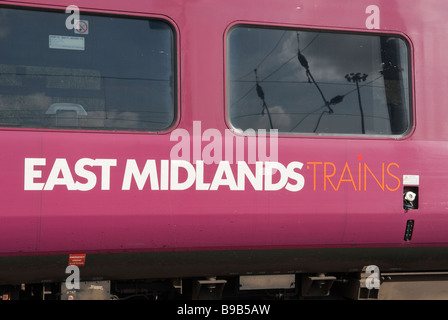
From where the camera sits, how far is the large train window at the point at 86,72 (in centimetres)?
345

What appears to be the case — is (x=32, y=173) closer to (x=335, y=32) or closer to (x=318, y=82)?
(x=318, y=82)

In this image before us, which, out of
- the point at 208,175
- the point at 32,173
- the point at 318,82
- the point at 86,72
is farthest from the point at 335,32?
the point at 32,173

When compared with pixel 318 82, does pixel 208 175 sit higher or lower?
lower

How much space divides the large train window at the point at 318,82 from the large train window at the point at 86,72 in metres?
0.54

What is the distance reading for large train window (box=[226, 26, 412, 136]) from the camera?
378cm

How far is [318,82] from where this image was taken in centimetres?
391

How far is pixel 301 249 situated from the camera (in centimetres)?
384

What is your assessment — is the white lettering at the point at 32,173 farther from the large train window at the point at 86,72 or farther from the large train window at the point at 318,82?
the large train window at the point at 318,82

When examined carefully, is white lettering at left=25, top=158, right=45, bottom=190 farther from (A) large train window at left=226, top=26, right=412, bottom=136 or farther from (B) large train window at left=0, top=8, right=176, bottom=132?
(A) large train window at left=226, top=26, right=412, bottom=136

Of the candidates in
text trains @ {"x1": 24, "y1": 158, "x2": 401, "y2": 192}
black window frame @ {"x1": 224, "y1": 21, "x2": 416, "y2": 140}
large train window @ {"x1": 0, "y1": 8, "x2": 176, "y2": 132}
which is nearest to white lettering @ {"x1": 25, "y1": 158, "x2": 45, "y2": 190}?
text trains @ {"x1": 24, "y1": 158, "x2": 401, "y2": 192}

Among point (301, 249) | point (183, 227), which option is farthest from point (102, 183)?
point (301, 249)

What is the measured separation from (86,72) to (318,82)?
1.72 m

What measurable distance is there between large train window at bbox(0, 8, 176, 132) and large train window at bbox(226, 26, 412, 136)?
21.2 inches

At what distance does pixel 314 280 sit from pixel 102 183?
6.12ft
